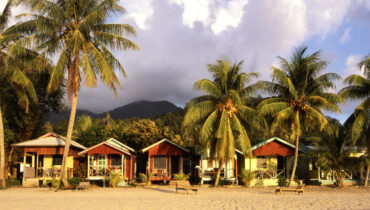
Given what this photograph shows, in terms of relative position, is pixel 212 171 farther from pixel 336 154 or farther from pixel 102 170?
pixel 336 154

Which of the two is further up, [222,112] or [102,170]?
[222,112]

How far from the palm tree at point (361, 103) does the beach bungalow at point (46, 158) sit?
20.3 m

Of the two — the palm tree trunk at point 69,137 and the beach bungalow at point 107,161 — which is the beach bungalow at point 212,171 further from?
the palm tree trunk at point 69,137

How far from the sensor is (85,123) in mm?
38500

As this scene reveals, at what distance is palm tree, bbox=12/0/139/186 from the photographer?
64.3ft

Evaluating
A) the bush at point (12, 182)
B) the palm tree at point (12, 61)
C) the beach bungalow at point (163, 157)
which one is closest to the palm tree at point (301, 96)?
the beach bungalow at point (163, 157)

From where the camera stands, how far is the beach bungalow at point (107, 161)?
2506 centimetres

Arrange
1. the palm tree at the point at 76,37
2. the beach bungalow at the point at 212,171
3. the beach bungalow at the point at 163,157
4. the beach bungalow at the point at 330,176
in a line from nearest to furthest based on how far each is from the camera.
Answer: the palm tree at the point at 76,37, the beach bungalow at the point at 330,176, the beach bungalow at the point at 212,171, the beach bungalow at the point at 163,157

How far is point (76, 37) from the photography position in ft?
62.7

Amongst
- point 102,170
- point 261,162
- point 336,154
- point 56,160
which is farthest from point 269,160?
point 56,160

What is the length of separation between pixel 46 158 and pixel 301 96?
20.1 meters

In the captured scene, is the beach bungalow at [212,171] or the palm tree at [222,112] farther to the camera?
the beach bungalow at [212,171]

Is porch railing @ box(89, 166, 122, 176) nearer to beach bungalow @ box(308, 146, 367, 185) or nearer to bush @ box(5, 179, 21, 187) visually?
bush @ box(5, 179, 21, 187)

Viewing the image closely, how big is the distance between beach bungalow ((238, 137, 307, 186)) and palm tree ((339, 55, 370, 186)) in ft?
16.3
